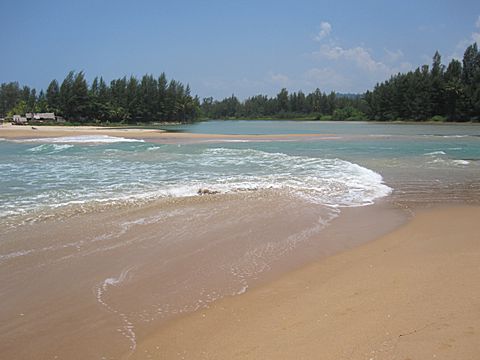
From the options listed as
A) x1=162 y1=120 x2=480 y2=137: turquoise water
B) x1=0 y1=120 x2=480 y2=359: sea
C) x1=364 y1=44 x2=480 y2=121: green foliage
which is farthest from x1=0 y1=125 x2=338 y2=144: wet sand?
x1=364 y1=44 x2=480 y2=121: green foliage

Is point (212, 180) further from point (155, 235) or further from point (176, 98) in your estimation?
point (176, 98)

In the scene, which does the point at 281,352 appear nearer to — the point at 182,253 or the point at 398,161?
the point at 182,253

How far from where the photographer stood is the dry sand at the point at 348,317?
3.47 m

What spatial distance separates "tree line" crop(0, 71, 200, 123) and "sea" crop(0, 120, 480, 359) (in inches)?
3303

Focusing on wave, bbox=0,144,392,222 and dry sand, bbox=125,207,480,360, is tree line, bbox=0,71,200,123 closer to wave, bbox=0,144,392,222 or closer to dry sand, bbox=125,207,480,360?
wave, bbox=0,144,392,222

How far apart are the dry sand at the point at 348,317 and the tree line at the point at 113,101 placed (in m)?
95.0

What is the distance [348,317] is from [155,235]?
4.06 meters

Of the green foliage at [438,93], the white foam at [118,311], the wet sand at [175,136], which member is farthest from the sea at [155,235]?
the green foliage at [438,93]

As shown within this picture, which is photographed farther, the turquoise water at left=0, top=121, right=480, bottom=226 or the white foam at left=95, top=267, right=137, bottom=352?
the turquoise water at left=0, top=121, right=480, bottom=226

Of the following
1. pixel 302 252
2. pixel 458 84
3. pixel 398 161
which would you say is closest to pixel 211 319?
pixel 302 252

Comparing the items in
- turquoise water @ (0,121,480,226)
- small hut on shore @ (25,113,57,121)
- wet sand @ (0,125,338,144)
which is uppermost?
small hut on shore @ (25,113,57,121)

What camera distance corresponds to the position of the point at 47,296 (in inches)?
188

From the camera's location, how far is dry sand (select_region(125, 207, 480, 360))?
11.4 ft

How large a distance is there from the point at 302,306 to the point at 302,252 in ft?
6.73
